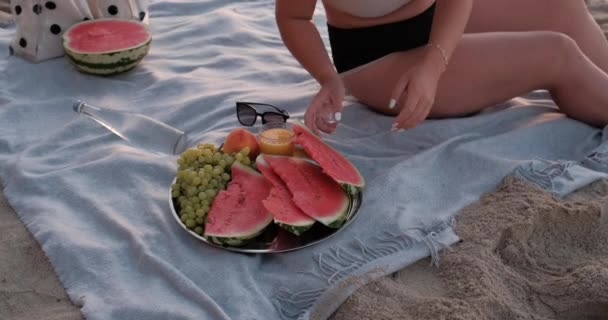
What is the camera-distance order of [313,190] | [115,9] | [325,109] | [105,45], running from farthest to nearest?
[115,9]
[105,45]
[325,109]
[313,190]

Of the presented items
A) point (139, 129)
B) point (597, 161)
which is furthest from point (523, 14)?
point (139, 129)

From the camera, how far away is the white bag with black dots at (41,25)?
265cm

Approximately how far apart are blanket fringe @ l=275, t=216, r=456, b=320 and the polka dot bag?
171cm

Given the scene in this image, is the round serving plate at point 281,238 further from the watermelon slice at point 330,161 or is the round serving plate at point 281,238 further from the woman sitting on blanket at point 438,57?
the woman sitting on blanket at point 438,57

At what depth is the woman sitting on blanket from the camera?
195cm

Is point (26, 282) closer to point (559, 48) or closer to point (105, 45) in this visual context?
point (105, 45)

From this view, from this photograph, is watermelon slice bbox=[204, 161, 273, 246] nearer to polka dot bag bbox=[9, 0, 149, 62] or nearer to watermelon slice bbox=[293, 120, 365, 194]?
watermelon slice bbox=[293, 120, 365, 194]

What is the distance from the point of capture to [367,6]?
6.56ft

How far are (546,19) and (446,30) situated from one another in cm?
56

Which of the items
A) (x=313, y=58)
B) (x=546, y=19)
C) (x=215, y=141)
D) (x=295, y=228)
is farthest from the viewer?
(x=546, y=19)

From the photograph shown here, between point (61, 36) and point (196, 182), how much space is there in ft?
4.57

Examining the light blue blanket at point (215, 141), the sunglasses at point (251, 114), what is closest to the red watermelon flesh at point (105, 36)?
the light blue blanket at point (215, 141)

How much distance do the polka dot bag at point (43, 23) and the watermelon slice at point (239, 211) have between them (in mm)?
1379

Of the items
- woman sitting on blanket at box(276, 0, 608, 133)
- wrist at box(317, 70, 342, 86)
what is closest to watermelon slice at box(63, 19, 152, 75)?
woman sitting on blanket at box(276, 0, 608, 133)
